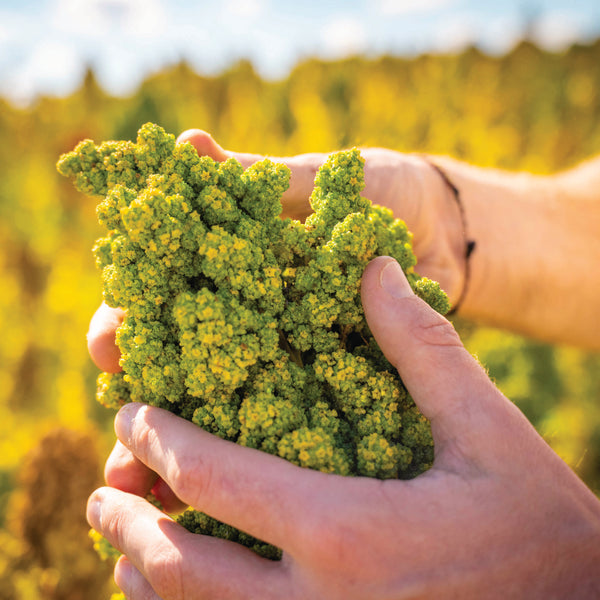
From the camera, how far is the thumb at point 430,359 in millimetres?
1391

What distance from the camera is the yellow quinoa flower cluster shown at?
4.82 feet

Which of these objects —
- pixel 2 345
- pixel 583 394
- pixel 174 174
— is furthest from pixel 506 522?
pixel 2 345

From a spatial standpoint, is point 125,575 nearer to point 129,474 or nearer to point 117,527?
point 117,527

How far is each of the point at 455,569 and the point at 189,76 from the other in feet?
56.7

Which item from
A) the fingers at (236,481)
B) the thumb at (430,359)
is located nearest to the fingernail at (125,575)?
the fingers at (236,481)

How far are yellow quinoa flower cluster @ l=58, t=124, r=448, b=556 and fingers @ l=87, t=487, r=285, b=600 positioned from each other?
0.47 ft

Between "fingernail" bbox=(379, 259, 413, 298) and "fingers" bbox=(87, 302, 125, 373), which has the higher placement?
"fingernail" bbox=(379, 259, 413, 298)

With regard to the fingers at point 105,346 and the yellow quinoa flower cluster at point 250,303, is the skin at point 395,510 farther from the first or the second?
the fingers at point 105,346

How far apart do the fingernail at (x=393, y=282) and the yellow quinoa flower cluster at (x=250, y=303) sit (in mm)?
91

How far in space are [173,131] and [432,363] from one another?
9.97 meters

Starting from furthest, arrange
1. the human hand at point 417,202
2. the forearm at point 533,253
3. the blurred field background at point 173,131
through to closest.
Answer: the blurred field background at point 173,131 < the forearm at point 533,253 < the human hand at point 417,202

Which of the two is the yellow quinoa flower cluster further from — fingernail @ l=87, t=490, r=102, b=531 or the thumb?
fingernail @ l=87, t=490, r=102, b=531

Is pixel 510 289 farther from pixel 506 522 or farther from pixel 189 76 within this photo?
pixel 189 76

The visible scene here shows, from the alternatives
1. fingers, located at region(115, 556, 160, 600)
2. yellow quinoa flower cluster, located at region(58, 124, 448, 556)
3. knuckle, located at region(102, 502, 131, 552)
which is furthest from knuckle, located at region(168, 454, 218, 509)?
fingers, located at region(115, 556, 160, 600)
